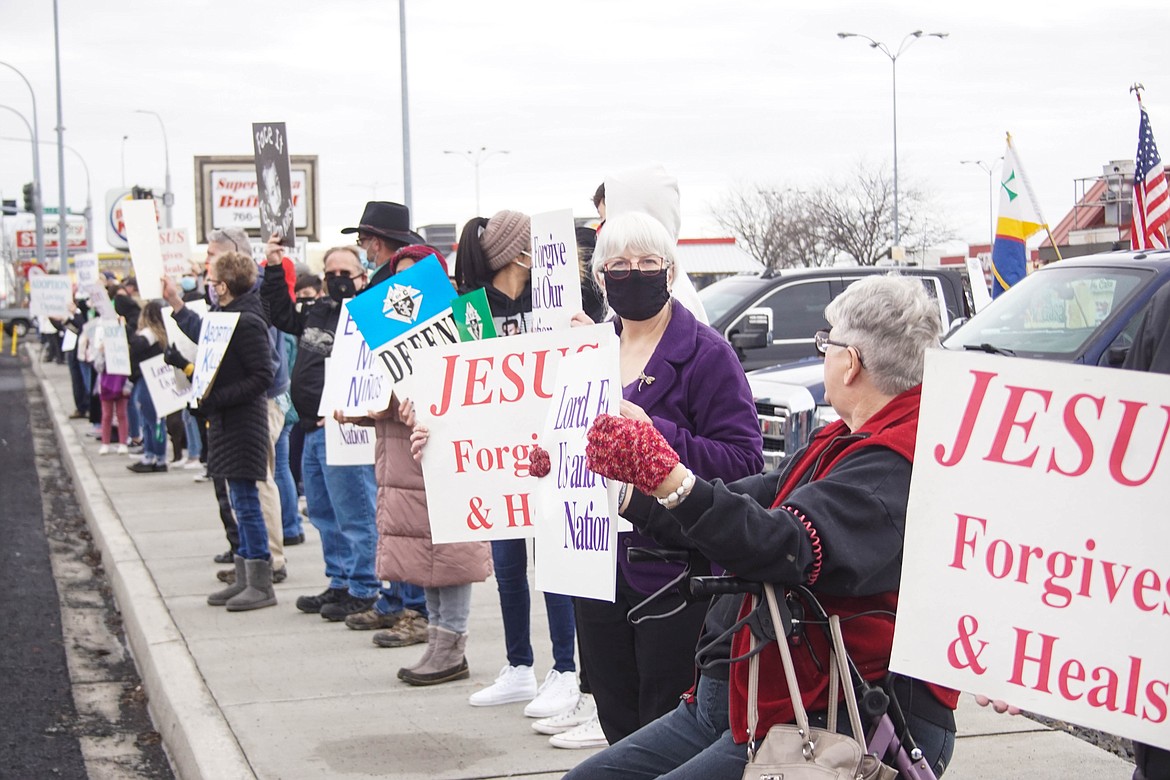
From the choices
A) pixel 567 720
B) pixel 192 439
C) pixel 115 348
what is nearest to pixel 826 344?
pixel 567 720

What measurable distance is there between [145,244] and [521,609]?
5.33m

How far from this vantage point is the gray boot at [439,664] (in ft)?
19.6

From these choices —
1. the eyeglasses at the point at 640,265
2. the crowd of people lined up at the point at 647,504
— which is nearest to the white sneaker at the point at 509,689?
the crowd of people lined up at the point at 647,504

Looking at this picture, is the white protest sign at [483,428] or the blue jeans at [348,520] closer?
the white protest sign at [483,428]

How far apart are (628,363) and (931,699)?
1.56 meters

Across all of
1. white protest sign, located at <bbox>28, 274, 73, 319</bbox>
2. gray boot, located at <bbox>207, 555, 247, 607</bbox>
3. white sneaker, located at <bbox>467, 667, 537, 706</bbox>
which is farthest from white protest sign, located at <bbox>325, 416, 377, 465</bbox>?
white protest sign, located at <bbox>28, 274, 73, 319</bbox>

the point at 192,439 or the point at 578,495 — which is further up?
the point at 578,495

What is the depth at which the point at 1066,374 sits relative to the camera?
2344 mm

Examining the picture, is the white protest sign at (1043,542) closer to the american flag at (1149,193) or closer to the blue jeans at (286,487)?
the blue jeans at (286,487)

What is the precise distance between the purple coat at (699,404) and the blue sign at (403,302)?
1.78 meters

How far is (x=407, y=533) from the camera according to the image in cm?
591

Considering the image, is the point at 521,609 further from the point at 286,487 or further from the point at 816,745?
the point at 286,487

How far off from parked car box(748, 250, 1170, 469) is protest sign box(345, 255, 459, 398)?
250cm

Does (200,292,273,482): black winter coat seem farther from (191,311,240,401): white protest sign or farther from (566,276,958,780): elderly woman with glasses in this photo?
(566,276,958,780): elderly woman with glasses
